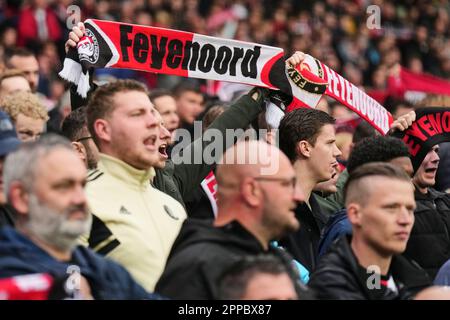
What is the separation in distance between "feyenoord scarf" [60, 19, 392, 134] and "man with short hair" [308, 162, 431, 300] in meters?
1.56

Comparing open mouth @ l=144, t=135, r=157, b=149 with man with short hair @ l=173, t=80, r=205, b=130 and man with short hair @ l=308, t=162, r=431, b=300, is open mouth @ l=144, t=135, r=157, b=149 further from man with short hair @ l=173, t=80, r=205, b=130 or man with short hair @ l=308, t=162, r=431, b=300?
man with short hair @ l=173, t=80, r=205, b=130

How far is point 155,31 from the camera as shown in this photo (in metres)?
6.91

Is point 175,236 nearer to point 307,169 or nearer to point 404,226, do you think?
point 404,226

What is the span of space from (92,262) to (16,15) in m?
11.6

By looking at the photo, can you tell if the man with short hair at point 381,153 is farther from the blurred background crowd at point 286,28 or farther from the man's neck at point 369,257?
the blurred background crowd at point 286,28

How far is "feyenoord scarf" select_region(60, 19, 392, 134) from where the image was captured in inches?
267

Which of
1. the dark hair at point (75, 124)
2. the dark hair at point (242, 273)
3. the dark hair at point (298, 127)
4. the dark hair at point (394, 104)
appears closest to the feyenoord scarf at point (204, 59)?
the dark hair at point (298, 127)

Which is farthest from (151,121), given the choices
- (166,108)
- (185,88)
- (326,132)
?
(185,88)

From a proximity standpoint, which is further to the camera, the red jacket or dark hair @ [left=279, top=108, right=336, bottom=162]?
the red jacket

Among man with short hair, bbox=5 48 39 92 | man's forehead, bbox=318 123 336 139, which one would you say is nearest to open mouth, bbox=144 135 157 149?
man's forehead, bbox=318 123 336 139

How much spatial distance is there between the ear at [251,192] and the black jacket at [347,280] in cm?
51

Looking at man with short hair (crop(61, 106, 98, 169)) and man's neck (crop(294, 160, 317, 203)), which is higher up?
man with short hair (crop(61, 106, 98, 169))

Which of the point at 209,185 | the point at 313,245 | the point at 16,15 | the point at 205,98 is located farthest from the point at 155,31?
the point at 16,15
